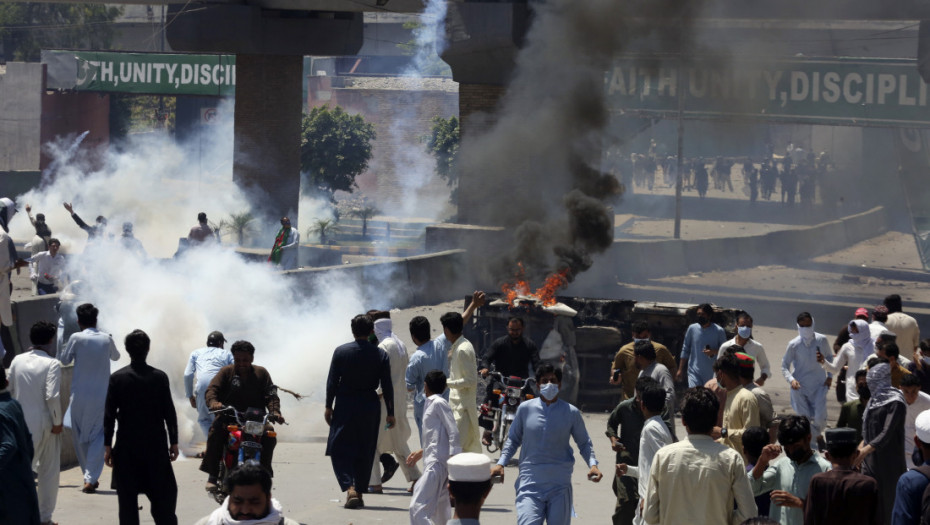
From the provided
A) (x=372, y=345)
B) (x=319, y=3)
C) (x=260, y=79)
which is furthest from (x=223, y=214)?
(x=372, y=345)

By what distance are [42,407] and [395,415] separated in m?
2.56

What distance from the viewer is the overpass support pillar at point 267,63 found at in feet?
79.9

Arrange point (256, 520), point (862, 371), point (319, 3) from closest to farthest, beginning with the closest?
point (256, 520)
point (862, 371)
point (319, 3)

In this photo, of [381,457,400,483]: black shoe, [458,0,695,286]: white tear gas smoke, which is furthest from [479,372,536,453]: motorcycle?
[458,0,695,286]: white tear gas smoke

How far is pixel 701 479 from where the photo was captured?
5379mm

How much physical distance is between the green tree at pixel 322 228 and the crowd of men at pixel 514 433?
25586 mm

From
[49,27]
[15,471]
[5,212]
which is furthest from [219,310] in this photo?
[49,27]

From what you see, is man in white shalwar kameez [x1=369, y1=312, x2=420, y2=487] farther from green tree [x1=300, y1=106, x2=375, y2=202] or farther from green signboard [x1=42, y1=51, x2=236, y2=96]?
green tree [x1=300, y1=106, x2=375, y2=202]

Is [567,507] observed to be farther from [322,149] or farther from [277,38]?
[322,149]

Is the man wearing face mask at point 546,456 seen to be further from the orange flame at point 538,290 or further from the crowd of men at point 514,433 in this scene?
the orange flame at point 538,290

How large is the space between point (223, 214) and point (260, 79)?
20.0ft

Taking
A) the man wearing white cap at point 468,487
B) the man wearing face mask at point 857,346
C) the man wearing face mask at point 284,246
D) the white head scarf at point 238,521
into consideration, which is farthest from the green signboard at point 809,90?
the white head scarf at point 238,521

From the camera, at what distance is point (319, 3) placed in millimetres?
23562

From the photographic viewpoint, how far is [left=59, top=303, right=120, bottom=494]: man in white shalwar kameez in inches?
332
